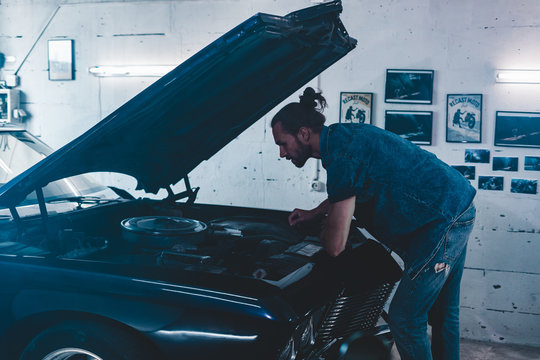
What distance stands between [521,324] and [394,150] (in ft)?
8.44

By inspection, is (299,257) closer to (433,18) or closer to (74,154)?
(74,154)

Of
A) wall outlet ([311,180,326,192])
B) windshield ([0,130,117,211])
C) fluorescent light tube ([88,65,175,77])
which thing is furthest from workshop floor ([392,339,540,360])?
fluorescent light tube ([88,65,175,77])

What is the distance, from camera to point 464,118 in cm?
343

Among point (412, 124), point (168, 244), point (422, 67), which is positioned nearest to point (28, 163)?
point (168, 244)

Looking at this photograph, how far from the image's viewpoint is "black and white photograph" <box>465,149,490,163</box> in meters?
3.43

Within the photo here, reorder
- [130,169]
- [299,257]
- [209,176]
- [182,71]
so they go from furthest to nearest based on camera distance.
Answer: [209,176], [130,169], [299,257], [182,71]

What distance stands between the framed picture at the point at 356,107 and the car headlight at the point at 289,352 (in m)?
2.46

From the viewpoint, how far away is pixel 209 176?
391 cm

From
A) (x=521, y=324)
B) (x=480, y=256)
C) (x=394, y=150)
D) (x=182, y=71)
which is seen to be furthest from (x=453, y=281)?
(x=521, y=324)

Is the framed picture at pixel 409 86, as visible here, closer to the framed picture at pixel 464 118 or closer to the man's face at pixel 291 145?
the framed picture at pixel 464 118

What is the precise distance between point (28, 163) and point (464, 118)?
9.76 ft

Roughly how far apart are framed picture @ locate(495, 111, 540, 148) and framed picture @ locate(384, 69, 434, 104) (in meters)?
0.54

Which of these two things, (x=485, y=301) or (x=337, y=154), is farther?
(x=485, y=301)

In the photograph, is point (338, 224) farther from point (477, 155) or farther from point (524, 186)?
point (524, 186)
